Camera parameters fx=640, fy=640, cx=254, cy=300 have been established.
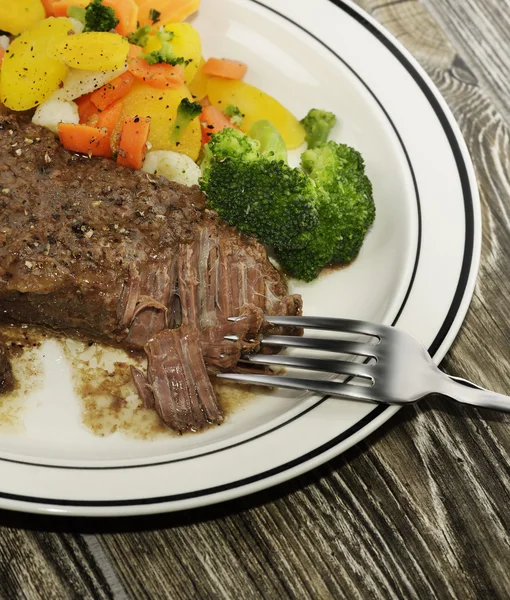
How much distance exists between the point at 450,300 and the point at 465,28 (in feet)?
11.2

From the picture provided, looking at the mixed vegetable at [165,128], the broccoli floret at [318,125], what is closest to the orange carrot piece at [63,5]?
the mixed vegetable at [165,128]

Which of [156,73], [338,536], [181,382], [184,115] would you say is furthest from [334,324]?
[156,73]

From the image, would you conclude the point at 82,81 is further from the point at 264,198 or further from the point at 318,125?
the point at 318,125

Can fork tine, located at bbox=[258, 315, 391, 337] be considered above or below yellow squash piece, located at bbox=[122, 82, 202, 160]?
above

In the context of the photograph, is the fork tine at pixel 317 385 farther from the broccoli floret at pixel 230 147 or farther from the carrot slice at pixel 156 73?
the carrot slice at pixel 156 73

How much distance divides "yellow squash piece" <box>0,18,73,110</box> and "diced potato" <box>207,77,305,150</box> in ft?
3.85

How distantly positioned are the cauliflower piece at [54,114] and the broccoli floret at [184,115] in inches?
26.7

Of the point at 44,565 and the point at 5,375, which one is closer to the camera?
the point at 44,565

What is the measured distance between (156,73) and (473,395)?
9.80 ft

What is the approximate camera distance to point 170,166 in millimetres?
4398

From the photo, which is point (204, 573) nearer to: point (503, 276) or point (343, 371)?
point (343, 371)

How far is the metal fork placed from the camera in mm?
3393

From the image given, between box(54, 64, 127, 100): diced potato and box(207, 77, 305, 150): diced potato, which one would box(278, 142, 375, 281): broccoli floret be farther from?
box(54, 64, 127, 100): diced potato

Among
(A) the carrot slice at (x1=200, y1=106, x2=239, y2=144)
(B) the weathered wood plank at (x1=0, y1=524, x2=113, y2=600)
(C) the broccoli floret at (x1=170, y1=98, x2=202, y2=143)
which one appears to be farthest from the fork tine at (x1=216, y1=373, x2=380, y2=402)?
(A) the carrot slice at (x1=200, y1=106, x2=239, y2=144)
